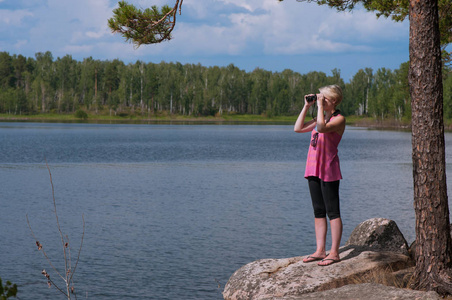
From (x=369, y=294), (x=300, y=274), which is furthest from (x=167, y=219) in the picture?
(x=369, y=294)

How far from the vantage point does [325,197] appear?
23.4 feet

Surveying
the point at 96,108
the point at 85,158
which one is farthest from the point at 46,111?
the point at 85,158

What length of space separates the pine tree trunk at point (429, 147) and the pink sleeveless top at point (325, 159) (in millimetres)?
962

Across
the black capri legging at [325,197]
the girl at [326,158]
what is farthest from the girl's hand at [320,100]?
the black capri legging at [325,197]

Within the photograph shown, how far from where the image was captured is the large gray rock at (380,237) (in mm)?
9430

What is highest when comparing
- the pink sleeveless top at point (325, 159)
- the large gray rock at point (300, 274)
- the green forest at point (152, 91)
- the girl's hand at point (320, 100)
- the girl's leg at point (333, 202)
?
the green forest at point (152, 91)

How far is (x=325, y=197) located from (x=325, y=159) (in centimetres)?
47

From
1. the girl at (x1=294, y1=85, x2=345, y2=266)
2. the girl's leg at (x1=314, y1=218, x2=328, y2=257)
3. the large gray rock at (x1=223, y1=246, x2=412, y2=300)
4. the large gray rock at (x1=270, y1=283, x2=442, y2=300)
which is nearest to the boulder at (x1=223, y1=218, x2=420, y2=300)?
the large gray rock at (x1=223, y1=246, x2=412, y2=300)

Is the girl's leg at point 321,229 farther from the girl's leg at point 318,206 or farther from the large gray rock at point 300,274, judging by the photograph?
the large gray rock at point 300,274

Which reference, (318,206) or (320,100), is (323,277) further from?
(320,100)

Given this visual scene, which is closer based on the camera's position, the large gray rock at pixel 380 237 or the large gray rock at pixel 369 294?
the large gray rock at pixel 369 294

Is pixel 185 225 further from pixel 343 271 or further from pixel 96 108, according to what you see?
pixel 96 108

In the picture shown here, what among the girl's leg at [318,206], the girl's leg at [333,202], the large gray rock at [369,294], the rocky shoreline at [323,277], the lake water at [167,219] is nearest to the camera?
the large gray rock at [369,294]

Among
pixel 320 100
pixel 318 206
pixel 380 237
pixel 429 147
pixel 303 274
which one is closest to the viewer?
pixel 429 147
